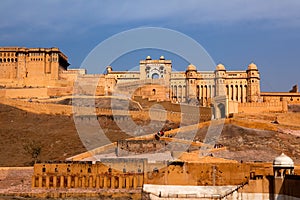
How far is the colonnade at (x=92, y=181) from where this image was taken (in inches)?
1422

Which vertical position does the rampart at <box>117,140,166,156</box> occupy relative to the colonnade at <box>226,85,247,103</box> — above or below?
below

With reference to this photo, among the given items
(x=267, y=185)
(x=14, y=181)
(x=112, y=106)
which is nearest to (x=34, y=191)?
(x=14, y=181)

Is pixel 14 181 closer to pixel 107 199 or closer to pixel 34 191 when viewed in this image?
pixel 34 191

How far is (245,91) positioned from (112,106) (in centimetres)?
2203

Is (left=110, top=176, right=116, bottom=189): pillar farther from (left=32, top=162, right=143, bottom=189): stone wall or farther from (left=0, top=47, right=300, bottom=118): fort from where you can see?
(left=0, top=47, right=300, bottom=118): fort

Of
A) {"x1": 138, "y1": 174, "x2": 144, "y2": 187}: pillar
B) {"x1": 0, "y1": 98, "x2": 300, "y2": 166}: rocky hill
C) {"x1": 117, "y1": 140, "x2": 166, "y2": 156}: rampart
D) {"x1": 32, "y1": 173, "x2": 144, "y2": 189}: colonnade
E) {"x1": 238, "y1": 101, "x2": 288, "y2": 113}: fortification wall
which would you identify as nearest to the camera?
{"x1": 138, "y1": 174, "x2": 144, "y2": 187}: pillar

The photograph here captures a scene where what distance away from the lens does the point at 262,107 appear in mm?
65250

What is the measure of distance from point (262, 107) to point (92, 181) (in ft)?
109

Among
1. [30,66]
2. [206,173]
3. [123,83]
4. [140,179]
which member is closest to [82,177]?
[140,179]

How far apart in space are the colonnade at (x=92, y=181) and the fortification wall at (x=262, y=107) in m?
30.9

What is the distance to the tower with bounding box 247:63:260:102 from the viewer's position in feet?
257

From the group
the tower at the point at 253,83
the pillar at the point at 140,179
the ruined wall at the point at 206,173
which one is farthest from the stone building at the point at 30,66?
the ruined wall at the point at 206,173

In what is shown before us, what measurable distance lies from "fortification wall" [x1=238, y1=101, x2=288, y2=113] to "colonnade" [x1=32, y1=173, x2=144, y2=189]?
101ft

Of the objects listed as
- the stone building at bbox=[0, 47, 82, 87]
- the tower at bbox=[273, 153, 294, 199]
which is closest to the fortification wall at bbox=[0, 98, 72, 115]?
the stone building at bbox=[0, 47, 82, 87]
